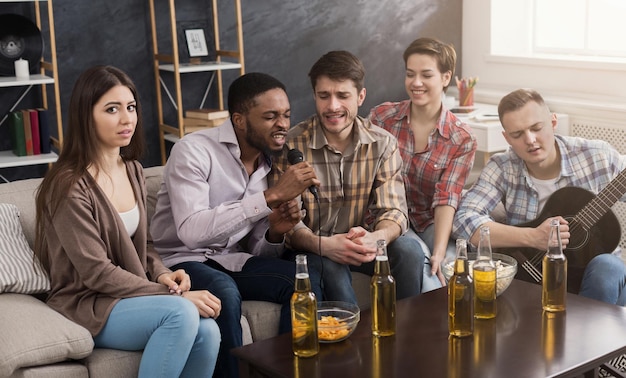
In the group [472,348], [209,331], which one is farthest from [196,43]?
[472,348]

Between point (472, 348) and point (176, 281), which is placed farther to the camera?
point (176, 281)

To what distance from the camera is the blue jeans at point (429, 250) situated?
3.24 meters

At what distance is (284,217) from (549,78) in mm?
2548

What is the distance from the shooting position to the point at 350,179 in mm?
3248

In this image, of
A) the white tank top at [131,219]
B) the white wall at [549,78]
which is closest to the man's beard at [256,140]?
the white tank top at [131,219]

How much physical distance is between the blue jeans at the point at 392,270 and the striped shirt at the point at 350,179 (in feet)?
0.35

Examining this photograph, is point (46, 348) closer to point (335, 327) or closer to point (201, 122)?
point (335, 327)

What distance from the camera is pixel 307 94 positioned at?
5363mm

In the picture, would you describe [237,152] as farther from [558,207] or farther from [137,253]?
[558,207]

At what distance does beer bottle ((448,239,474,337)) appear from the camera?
7.63 feet

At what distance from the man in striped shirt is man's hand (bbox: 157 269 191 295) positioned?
0.52 m

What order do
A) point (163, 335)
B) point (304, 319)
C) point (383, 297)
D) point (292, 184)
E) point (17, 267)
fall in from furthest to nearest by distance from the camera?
1. point (292, 184)
2. point (17, 267)
3. point (163, 335)
4. point (383, 297)
5. point (304, 319)

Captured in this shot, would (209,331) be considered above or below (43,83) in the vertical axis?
below

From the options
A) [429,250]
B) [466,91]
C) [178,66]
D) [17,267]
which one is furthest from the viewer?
[466,91]
